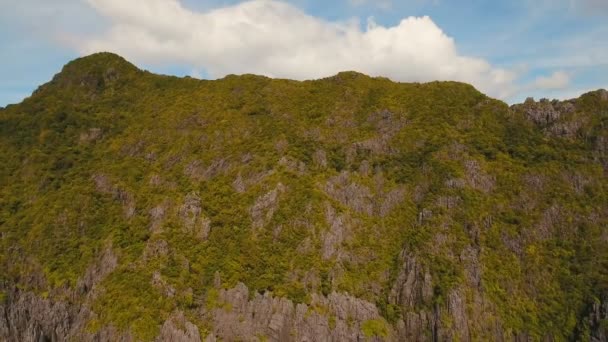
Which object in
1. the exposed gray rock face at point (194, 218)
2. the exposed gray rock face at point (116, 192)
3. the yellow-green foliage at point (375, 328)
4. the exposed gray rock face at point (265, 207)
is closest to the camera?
the yellow-green foliage at point (375, 328)

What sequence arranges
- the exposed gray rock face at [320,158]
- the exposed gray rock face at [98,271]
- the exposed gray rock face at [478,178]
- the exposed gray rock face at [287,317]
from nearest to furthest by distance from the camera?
the exposed gray rock face at [287,317] < the exposed gray rock face at [98,271] < the exposed gray rock face at [478,178] < the exposed gray rock face at [320,158]

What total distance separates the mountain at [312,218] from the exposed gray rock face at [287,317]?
15 centimetres

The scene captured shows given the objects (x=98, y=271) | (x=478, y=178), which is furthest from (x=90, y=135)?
(x=478, y=178)

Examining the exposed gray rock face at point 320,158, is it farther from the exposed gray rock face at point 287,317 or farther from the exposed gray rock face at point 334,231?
the exposed gray rock face at point 287,317

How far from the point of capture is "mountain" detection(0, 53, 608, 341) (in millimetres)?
46031

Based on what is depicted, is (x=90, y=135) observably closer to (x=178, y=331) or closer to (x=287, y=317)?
(x=178, y=331)

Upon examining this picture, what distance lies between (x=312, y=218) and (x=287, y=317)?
11.6 meters

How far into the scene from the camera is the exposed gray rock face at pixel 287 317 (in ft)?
150

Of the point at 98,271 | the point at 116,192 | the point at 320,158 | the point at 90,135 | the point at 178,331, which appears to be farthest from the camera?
the point at 90,135

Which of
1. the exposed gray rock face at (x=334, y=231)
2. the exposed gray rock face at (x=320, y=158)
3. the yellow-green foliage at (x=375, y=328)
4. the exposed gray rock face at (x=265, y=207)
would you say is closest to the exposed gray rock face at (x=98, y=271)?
the exposed gray rock face at (x=265, y=207)

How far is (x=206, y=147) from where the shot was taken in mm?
61156

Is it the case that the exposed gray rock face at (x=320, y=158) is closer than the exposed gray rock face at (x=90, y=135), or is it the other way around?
the exposed gray rock face at (x=320, y=158)

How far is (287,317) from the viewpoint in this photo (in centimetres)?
4625

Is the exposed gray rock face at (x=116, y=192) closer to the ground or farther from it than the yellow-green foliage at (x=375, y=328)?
farther from it
